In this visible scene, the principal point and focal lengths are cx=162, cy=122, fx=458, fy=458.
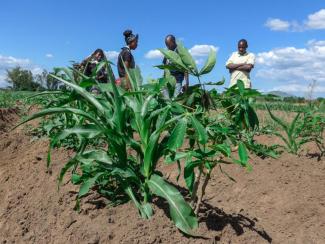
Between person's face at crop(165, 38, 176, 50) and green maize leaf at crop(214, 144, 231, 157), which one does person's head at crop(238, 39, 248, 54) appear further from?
green maize leaf at crop(214, 144, 231, 157)

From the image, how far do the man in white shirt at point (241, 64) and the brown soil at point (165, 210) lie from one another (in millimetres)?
2259

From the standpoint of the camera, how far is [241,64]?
241 inches

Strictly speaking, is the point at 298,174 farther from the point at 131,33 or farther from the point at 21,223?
the point at 131,33

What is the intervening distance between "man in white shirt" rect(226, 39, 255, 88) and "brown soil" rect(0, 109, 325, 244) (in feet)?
7.41

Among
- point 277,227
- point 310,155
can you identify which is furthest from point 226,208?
point 310,155

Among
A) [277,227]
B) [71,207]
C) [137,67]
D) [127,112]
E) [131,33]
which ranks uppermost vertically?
[131,33]

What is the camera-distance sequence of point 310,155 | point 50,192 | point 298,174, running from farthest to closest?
point 310,155 < point 298,174 < point 50,192

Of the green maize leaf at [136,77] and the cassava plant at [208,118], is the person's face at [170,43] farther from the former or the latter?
the cassava plant at [208,118]

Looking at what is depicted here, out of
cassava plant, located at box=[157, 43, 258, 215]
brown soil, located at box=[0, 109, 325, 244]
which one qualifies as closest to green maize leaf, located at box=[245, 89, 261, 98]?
cassava plant, located at box=[157, 43, 258, 215]

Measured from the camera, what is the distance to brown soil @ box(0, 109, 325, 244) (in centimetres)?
224

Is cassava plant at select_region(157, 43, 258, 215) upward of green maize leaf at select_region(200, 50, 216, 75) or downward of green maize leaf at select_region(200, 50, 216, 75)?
downward

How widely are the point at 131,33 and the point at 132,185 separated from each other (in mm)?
3888

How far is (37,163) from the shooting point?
11.2ft

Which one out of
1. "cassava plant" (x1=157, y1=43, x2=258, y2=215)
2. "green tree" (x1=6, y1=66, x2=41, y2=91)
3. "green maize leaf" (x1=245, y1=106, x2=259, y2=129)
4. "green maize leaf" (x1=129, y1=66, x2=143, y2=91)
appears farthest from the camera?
"green tree" (x1=6, y1=66, x2=41, y2=91)
